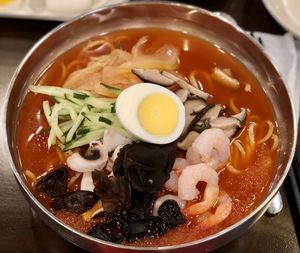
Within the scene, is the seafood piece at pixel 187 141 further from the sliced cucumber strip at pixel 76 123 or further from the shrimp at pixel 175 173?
the sliced cucumber strip at pixel 76 123

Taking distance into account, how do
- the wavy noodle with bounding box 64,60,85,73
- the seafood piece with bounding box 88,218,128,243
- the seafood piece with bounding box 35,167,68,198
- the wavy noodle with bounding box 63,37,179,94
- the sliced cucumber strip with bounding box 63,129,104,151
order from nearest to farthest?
the seafood piece with bounding box 88,218,128,243 < the seafood piece with bounding box 35,167,68,198 < the sliced cucumber strip with bounding box 63,129,104,151 < the wavy noodle with bounding box 63,37,179,94 < the wavy noodle with bounding box 64,60,85,73

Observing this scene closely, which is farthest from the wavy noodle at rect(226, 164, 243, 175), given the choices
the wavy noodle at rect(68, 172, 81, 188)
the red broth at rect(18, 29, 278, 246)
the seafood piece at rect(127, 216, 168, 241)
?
the wavy noodle at rect(68, 172, 81, 188)

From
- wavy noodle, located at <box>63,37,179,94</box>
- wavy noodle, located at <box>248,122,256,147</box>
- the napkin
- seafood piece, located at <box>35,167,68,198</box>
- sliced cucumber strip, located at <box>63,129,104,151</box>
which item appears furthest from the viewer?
the napkin

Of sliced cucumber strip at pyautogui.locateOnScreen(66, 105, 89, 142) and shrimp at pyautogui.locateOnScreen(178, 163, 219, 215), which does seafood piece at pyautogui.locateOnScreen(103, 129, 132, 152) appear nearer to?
sliced cucumber strip at pyautogui.locateOnScreen(66, 105, 89, 142)

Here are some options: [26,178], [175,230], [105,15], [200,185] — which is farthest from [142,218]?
[105,15]

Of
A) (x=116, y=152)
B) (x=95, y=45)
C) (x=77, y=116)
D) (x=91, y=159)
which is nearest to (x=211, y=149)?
(x=116, y=152)

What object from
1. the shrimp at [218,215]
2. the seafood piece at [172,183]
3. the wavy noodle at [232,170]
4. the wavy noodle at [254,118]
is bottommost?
the shrimp at [218,215]

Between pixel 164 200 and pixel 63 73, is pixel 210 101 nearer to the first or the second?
pixel 164 200

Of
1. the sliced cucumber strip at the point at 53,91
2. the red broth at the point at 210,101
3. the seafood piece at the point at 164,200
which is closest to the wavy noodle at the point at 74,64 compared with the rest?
the red broth at the point at 210,101
